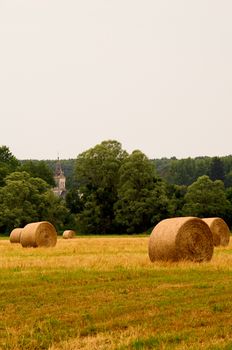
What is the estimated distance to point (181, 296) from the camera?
12133 millimetres

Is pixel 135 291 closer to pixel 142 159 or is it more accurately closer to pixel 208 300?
pixel 208 300

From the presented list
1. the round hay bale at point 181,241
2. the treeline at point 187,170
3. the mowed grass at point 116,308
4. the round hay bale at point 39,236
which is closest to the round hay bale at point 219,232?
the round hay bale at point 39,236

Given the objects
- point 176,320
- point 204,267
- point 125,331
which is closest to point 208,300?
point 176,320

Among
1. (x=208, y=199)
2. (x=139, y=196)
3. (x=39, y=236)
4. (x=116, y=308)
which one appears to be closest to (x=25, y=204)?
(x=139, y=196)

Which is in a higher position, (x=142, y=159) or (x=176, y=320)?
(x=142, y=159)

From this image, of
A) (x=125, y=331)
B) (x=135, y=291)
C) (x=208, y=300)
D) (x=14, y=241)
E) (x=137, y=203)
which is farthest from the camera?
(x=137, y=203)

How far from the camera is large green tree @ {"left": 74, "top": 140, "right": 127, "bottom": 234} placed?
83.1 meters

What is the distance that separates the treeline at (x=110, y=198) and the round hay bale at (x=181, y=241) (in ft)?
183

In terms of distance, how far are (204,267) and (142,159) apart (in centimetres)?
6508

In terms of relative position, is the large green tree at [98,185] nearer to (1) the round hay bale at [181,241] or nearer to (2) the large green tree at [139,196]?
(2) the large green tree at [139,196]

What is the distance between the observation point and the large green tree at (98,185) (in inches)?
3270

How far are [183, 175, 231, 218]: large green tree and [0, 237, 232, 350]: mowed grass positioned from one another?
6698 cm

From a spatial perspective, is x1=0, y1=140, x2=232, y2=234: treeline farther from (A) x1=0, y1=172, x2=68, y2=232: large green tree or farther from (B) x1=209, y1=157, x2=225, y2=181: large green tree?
(B) x1=209, y1=157, x2=225, y2=181: large green tree

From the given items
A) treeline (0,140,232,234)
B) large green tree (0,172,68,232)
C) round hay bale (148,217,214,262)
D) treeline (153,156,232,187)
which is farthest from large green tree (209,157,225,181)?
round hay bale (148,217,214,262)
